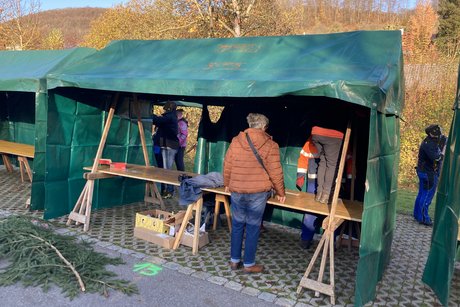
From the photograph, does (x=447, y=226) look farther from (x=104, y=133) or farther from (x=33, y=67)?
(x=33, y=67)

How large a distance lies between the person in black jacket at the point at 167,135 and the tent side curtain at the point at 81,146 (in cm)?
62

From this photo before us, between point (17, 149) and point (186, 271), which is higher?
point (17, 149)

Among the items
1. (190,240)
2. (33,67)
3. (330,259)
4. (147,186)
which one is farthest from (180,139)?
(330,259)

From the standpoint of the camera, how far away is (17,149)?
9.44 m

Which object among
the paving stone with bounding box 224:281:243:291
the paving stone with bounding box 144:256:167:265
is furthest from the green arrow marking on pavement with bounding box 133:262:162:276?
the paving stone with bounding box 224:281:243:291

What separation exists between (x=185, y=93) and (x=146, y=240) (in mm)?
2159

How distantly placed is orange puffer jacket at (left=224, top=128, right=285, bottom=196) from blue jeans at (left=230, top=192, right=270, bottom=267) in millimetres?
99

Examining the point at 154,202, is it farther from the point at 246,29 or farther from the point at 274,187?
the point at 246,29

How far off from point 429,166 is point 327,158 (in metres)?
3.00

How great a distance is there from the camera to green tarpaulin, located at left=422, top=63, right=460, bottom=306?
362cm

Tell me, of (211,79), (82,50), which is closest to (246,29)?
(82,50)

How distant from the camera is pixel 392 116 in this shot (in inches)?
186

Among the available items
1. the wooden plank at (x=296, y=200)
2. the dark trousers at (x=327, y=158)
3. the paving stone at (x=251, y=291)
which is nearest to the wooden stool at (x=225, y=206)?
the wooden plank at (x=296, y=200)

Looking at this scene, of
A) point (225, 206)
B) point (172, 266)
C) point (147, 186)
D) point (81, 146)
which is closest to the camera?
point (172, 266)
